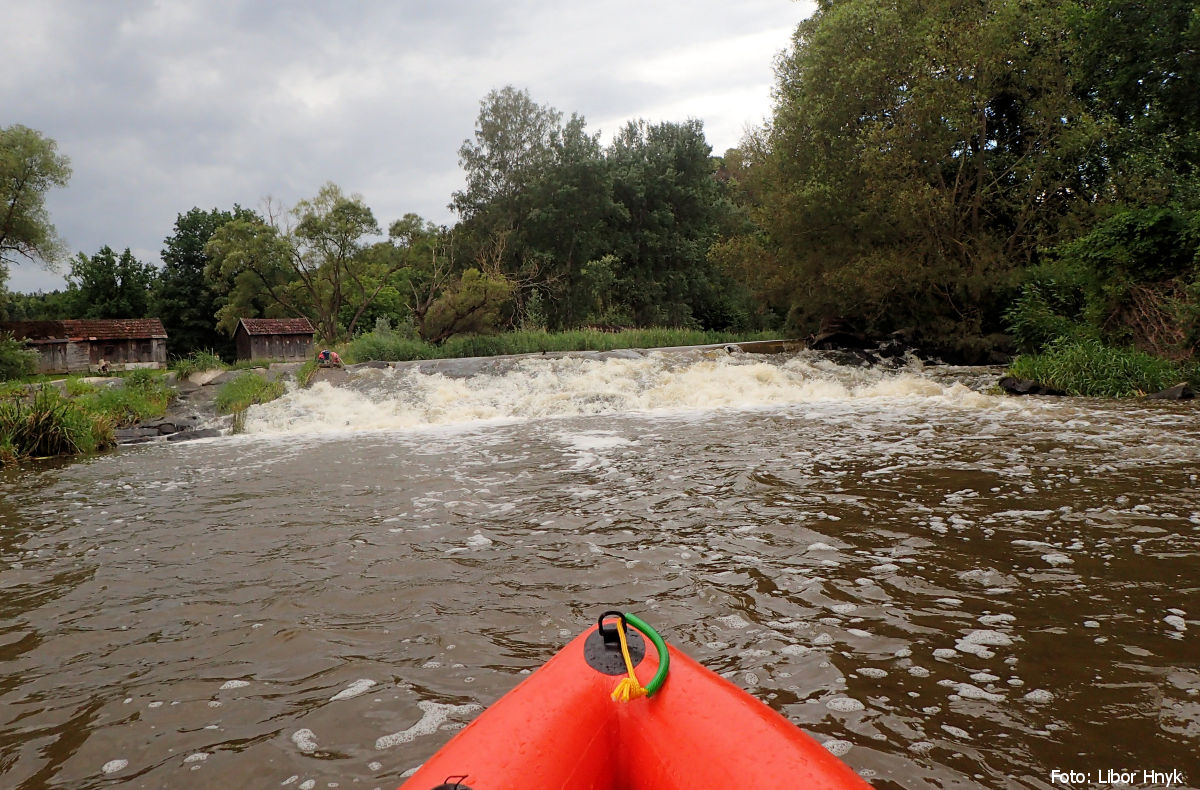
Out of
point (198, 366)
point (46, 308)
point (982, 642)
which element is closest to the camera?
point (982, 642)

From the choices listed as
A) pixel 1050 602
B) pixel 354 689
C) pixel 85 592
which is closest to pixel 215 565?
pixel 85 592

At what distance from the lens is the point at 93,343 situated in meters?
28.8

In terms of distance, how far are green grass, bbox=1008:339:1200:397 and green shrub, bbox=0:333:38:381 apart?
24.1 metres

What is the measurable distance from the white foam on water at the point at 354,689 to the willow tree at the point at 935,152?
15.1 metres

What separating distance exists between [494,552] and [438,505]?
1293 millimetres

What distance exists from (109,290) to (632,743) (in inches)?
1742

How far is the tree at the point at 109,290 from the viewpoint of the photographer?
118 feet

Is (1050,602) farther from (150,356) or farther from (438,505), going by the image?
(150,356)

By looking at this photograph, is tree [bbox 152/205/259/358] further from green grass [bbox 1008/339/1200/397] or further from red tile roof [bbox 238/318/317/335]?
green grass [bbox 1008/339/1200/397]

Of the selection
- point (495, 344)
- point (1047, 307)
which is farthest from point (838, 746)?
point (495, 344)

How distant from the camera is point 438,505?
4.96m

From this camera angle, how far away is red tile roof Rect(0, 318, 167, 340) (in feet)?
89.4

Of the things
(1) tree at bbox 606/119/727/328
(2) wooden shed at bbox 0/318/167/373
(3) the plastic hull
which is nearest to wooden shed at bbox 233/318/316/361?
(2) wooden shed at bbox 0/318/167/373

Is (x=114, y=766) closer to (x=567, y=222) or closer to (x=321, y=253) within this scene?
(x=321, y=253)
